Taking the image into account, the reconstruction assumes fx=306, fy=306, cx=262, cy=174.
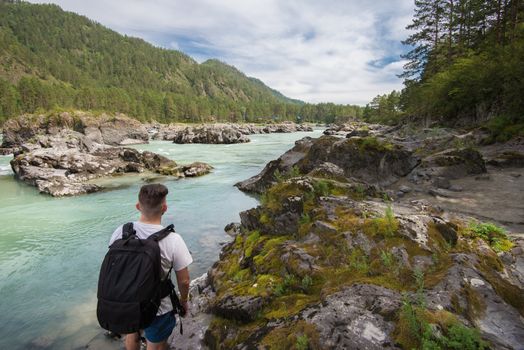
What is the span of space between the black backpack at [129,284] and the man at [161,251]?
0.86 feet

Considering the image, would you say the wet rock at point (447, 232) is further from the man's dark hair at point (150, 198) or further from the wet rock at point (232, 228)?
the wet rock at point (232, 228)

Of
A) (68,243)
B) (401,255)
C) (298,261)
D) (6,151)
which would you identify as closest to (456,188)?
(401,255)

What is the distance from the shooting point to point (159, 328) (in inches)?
166

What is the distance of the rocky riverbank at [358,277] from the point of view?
4105 mm

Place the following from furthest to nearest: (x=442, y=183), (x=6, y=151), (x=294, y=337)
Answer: (x=6, y=151), (x=442, y=183), (x=294, y=337)

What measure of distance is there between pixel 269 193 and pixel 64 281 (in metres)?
8.14

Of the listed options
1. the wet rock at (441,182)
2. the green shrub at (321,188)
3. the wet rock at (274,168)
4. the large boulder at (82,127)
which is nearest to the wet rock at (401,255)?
the green shrub at (321,188)

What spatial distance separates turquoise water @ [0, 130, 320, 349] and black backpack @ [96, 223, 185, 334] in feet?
18.6

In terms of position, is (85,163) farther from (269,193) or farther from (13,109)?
(13,109)

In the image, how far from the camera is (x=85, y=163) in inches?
1280

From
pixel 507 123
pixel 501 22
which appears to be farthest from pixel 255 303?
pixel 501 22

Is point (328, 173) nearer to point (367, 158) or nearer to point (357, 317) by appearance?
point (357, 317)

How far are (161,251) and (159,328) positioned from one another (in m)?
1.18

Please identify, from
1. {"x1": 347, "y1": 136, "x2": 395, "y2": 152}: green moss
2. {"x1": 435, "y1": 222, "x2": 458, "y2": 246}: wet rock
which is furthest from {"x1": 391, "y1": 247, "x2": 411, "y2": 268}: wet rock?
{"x1": 347, "y1": 136, "x2": 395, "y2": 152}: green moss
